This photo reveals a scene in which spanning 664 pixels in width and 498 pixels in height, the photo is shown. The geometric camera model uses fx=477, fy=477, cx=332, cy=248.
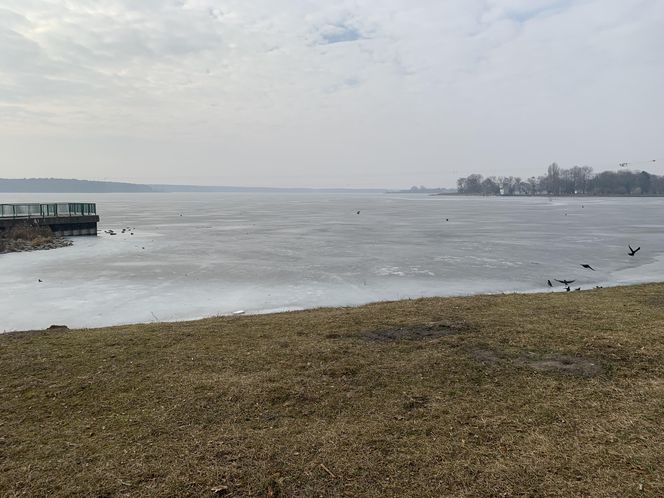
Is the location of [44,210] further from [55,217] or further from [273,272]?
[273,272]

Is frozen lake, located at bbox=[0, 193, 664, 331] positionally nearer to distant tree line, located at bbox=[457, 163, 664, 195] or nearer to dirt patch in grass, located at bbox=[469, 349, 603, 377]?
dirt patch in grass, located at bbox=[469, 349, 603, 377]

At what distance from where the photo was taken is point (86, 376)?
5.23m

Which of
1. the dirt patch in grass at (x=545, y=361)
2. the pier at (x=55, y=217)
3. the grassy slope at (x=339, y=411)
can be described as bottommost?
the grassy slope at (x=339, y=411)

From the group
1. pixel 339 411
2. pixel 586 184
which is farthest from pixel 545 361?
pixel 586 184

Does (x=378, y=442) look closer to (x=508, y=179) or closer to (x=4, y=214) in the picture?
(x=4, y=214)

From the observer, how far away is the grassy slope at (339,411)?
3293mm

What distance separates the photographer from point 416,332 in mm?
6828

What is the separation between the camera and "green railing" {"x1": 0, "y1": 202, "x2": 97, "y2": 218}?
27.1 m

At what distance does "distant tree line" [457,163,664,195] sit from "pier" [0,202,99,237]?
140875mm

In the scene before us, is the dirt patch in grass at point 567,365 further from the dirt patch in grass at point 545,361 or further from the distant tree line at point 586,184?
the distant tree line at point 586,184

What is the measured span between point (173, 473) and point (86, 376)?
2.46 m

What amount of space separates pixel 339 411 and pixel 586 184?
522 ft

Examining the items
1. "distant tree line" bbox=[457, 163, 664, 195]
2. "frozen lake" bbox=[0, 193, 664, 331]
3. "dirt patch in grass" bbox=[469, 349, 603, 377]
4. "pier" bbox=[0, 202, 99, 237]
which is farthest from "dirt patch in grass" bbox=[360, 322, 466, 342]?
"distant tree line" bbox=[457, 163, 664, 195]

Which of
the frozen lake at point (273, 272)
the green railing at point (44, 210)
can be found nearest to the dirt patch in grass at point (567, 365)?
the frozen lake at point (273, 272)
